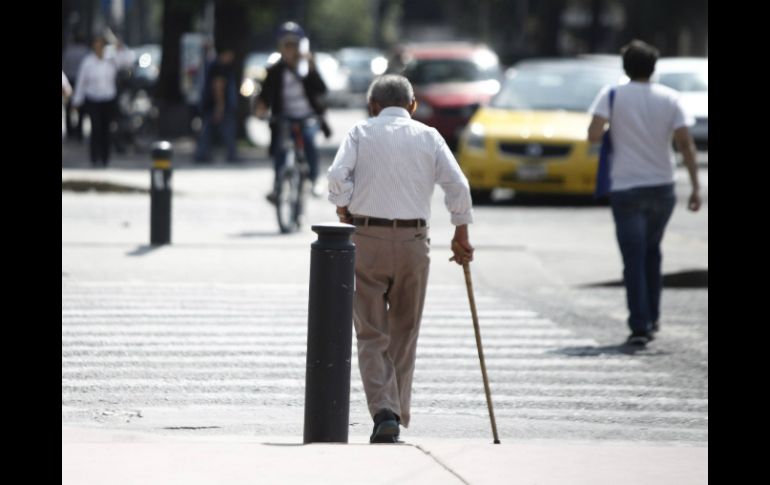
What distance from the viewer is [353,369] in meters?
10.1

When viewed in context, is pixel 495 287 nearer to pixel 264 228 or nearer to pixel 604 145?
pixel 604 145

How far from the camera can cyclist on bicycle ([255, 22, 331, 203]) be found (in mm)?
17109

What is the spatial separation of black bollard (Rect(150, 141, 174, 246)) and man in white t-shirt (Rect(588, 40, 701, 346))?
5.20 metres

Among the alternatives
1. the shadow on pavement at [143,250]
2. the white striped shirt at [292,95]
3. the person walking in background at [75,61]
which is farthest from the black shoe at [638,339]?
the person walking in background at [75,61]

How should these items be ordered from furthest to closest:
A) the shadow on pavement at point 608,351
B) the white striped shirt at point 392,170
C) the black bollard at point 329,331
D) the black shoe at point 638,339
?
the black shoe at point 638,339 → the shadow on pavement at point 608,351 → the white striped shirt at point 392,170 → the black bollard at point 329,331

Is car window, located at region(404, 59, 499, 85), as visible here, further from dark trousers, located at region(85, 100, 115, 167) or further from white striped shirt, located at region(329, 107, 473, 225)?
white striped shirt, located at region(329, 107, 473, 225)

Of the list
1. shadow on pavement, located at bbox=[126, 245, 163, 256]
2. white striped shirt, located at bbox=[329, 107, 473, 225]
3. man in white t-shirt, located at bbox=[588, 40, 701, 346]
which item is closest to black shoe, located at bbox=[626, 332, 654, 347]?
man in white t-shirt, located at bbox=[588, 40, 701, 346]

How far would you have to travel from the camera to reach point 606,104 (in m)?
11.3

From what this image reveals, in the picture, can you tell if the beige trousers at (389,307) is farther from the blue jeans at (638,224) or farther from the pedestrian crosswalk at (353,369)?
the blue jeans at (638,224)

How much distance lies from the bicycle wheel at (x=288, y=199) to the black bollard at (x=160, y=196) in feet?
4.72

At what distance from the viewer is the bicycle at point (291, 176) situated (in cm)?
1695

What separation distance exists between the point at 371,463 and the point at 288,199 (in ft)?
33.3
